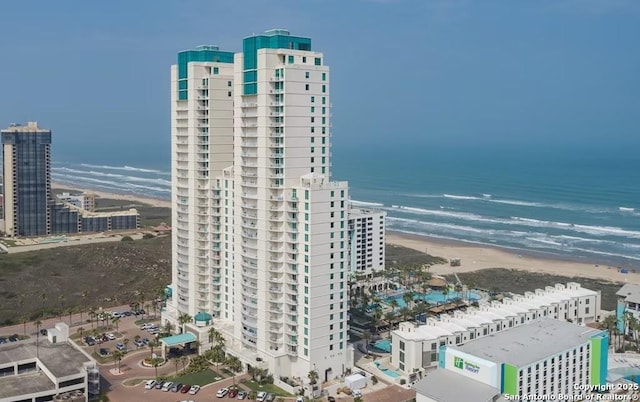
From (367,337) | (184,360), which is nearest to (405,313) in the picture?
(367,337)

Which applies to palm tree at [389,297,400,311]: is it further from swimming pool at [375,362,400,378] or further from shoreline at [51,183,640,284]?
shoreline at [51,183,640,284]

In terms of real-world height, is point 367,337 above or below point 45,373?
below

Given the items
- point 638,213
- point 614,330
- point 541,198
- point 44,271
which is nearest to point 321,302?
point 614,330

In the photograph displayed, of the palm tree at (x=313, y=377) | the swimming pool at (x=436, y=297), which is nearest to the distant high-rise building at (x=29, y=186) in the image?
the swimming pool at (x=436, y=297)

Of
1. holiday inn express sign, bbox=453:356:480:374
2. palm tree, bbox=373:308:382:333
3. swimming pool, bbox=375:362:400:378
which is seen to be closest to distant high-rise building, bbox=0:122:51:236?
palm tree, bbox=373:308:382:333

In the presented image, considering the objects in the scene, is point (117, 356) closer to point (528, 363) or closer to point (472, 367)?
point (472, 367)
